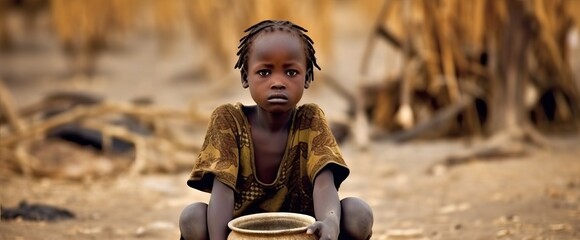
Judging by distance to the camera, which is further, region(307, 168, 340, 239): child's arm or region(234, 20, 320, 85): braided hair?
region(234, 20, 320, 85): braided hair

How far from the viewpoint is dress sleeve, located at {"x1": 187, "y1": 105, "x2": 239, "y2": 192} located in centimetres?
250

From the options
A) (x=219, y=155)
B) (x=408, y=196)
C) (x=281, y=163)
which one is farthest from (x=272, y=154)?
(x=408, y=196)

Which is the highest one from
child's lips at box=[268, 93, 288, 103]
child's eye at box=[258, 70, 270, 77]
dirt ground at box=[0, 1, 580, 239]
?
child's eye at box=[258, 70, 270, 77]

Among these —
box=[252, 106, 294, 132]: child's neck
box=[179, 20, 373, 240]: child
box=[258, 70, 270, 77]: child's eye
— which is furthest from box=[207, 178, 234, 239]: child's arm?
box=[258, 70, 270, 77]: child's eye

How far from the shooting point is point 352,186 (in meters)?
4.67

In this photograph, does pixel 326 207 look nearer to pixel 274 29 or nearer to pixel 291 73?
pixel 291 73

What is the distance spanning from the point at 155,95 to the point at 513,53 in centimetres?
392

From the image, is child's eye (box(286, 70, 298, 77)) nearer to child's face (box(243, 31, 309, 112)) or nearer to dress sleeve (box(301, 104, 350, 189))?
child's face (box(243, 31, 309, 112))

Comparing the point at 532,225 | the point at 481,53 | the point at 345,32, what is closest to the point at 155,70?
the point at 345,32

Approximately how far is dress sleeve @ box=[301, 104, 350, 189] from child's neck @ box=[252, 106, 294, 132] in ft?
0.20

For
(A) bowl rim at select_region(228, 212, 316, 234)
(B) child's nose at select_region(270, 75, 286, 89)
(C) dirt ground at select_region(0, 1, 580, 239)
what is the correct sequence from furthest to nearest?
(C) dirt ground at select_region(0, 1, 580, 239) → (B) child's nose at select_region(270, 75, 286, 89) → (A) bowl rim at select_region(228, 212, 316, 234)

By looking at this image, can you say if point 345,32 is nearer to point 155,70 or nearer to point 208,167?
point 155,70

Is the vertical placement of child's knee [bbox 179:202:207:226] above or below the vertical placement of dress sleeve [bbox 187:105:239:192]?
below

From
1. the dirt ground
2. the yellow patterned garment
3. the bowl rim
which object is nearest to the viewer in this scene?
the bowl rim
